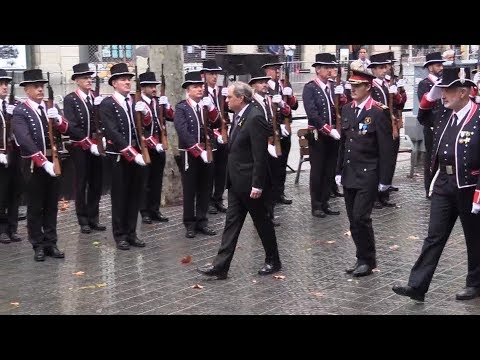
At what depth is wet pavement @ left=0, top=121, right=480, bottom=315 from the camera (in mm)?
7539

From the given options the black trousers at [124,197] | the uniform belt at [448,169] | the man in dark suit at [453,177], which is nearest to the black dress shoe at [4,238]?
the black trousers at [124,197]

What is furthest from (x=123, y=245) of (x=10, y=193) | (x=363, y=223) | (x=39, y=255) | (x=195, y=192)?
(x=363, y=223)

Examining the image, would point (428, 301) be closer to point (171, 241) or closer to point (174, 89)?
point (171, 241)

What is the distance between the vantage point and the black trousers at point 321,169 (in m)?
11.6

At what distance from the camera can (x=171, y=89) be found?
12758 mm

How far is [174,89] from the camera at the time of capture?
12766mm

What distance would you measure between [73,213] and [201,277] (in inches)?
170

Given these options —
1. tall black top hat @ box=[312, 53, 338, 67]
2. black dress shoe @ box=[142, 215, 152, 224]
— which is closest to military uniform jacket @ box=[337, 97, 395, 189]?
tall black top hat @ box=[312, 53, 338, 67]

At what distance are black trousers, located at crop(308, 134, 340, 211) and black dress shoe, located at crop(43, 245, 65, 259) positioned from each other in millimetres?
3800

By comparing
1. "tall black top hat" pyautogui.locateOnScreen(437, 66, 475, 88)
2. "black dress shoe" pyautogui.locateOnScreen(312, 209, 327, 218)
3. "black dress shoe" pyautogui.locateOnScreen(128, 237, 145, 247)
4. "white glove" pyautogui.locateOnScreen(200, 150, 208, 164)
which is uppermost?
"tall black top hat" pyautogui.locateOnScreen(437, 66, 475, 88)

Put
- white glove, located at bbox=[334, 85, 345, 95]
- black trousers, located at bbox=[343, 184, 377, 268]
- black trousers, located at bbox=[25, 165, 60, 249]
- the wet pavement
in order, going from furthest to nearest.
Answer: white glove, located at bbox=[334, 85, 345, 95]
black trousers, located at bbox=[25, 165, 60, 249]
black trousers, located at bbox=[343, 184, 377, 268]
the wet pavement

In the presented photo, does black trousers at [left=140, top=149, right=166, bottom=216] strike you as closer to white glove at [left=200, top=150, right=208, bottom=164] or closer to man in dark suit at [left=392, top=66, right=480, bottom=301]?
white glove at [left=200, top=150, right=208, bottom=164]

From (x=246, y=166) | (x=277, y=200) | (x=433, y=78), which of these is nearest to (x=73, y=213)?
(x=277, y=200)

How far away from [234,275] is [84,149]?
335 centimetres
